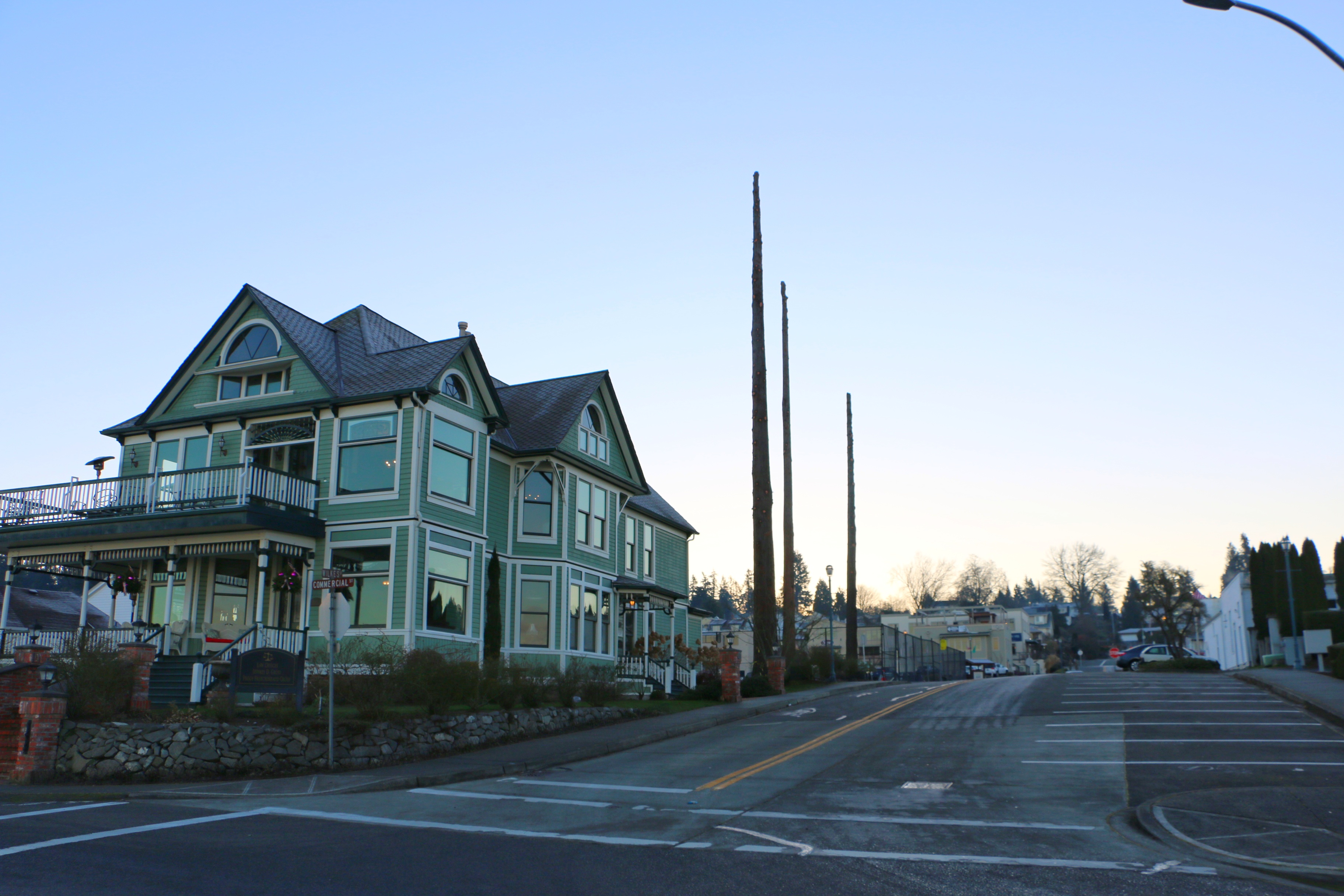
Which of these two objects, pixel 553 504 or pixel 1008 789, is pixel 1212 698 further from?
pixel 553 504

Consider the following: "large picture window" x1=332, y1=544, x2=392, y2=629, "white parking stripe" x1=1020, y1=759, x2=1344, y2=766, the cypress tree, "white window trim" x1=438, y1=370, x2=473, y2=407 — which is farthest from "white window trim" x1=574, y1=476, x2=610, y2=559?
"white parking stripe" x1=1020, y1=759, x2=1344, y2=766

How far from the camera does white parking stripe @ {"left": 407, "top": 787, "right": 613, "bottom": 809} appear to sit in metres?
12.7

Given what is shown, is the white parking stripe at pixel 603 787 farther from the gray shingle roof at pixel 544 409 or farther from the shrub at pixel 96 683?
the gray shingle roof at pixel 544 409

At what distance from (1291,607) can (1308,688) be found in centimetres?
1449

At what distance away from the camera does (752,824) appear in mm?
10891

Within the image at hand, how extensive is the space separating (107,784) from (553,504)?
571 inches

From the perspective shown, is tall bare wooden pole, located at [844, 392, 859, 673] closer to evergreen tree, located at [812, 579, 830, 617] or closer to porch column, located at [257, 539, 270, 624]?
porch column, located at [257, 539, 270, 624]

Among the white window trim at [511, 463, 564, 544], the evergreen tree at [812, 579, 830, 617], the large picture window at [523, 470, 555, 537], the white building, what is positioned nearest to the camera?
the white window trim at [511, 463, 564, 544]

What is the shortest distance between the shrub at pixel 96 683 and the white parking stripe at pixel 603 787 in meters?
7.40

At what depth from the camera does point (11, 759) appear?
1593cm

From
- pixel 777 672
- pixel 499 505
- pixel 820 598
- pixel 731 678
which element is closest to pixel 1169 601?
pixel 777 672

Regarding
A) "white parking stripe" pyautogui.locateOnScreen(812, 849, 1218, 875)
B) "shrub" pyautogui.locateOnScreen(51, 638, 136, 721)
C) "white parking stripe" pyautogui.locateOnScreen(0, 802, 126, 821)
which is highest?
"shrub" pyautogui.locateOnScreen(51, 638, 136, 721)

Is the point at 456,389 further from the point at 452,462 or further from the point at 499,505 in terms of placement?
the point at 499,505

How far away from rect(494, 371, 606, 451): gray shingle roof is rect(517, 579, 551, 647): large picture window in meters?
3.82
